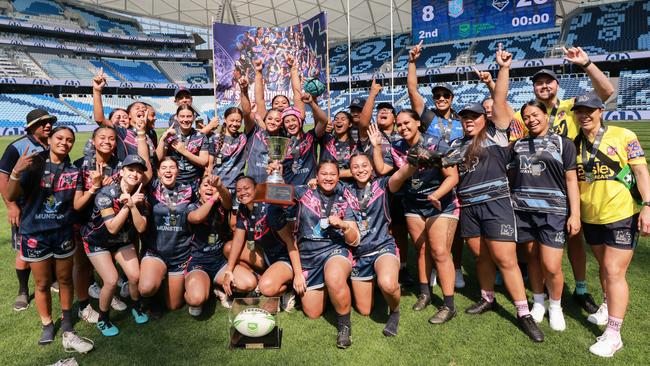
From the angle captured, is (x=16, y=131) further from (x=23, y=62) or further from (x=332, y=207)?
(x=332, y=207)

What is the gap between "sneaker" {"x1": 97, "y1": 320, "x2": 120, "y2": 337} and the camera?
3.71 m

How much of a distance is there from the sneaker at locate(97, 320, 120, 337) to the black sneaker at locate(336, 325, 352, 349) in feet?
7.30

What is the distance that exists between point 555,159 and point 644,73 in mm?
37659

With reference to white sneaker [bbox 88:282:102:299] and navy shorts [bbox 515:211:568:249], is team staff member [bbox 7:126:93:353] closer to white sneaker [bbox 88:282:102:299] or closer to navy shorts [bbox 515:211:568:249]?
white sneaker [bbox 88:282:102:299]

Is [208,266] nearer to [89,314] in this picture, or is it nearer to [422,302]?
[89,314]

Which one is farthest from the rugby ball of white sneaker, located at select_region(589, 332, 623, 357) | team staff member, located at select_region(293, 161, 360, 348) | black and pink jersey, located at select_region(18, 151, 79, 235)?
white sneaker, located at select_region(589, 332, 623, 357)

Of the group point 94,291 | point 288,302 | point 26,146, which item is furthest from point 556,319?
point 26,146

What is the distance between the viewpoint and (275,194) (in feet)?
10.9

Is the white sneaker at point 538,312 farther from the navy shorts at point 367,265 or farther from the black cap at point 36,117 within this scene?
the black cap at point 36,117

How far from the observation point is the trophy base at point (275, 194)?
3.28m

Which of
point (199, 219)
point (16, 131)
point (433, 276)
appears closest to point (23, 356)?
point (199, 219)

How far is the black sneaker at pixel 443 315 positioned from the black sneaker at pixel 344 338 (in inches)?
35.6

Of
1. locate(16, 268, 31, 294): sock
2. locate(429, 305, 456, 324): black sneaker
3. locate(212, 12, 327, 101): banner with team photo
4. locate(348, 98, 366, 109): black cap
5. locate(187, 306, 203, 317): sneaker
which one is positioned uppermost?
locate(212, 12, 327, 101): banner with team photo

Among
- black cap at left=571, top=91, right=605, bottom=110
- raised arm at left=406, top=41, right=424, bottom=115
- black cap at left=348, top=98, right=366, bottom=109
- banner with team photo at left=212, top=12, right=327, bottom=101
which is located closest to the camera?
black cap at left=571, top=91, right=605, bottom=110
